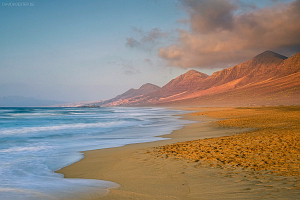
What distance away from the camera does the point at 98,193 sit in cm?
532

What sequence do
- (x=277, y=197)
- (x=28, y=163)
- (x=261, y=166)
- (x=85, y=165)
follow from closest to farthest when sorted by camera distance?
(x=277, y=197) < (x=261, y=166) < (x=85, y=165) < (x=28, y=163)

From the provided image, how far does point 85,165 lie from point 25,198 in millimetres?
3271

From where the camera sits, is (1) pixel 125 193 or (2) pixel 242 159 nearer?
(1) pixel 125 193

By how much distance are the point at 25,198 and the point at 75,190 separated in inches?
42.7

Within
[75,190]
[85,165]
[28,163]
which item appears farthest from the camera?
[28,163]

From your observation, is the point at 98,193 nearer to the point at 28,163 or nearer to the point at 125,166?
the point at 125,166

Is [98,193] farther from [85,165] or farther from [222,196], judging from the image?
[85,165]

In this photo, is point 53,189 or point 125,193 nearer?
point 125,193

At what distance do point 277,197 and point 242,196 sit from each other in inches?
25.1

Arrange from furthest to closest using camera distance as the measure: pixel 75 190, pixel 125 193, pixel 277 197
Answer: pixel 75 190 → pixel 125 193 → pixel 277 197

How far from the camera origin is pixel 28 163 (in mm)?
9156

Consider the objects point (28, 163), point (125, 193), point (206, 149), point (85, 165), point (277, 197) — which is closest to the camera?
point (277, 197)

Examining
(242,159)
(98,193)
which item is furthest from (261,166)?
(98,193)

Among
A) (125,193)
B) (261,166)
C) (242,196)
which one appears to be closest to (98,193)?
(125,193)
